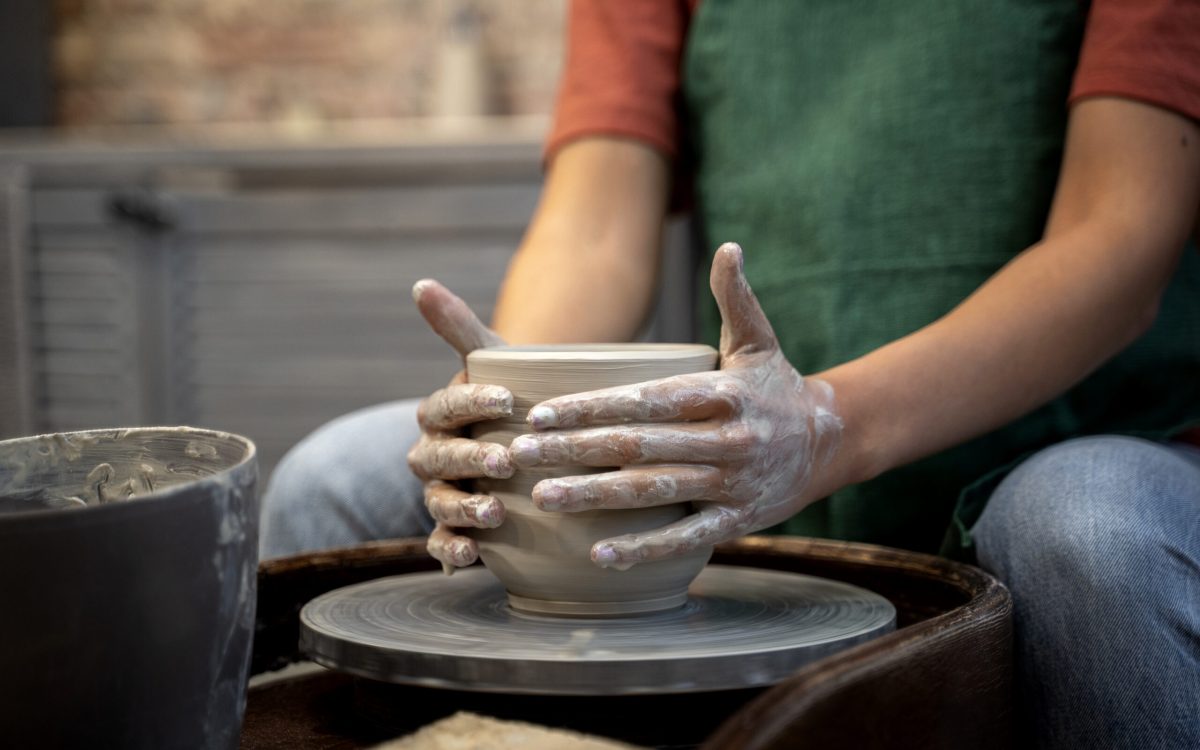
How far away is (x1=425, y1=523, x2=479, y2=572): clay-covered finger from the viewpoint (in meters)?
0.67

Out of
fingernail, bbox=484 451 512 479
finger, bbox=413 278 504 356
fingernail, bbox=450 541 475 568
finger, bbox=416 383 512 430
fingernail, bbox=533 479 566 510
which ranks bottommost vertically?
fingernail, bbox=450 541 475 568

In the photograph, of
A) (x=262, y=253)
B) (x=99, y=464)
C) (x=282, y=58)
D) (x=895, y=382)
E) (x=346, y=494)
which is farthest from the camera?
(x=282, y=58)

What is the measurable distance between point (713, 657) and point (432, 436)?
0.27 m

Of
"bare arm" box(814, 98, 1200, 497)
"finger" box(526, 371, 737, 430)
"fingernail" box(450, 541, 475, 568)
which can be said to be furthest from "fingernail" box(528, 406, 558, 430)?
"bare arm" box(814, 98, 1200, 497)

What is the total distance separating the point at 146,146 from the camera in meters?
2.29

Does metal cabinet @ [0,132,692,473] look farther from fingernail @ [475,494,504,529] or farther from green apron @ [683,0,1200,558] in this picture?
fingernail @ [475,494,504,529]

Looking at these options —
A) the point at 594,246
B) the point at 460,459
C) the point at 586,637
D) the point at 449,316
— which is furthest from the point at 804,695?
the point at 594,246

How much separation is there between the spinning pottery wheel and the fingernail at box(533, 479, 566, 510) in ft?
0.23

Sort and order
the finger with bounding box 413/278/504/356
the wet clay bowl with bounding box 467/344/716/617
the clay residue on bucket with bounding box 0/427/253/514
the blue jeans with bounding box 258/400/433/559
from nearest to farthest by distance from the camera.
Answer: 1. the clay residue on bucket with bounding box 0/427/253/514
2. the wet clay bowl with bounding box 467/344/716/617
3. the finger with bounding box 413/278/504/356
4. the blue jeans with bounding box 258/400/433/559

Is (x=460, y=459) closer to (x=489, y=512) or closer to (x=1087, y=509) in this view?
(x=489, y=512)

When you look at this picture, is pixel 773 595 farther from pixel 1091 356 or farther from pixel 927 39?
pixel 927 39

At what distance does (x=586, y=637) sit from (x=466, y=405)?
6.1 inches

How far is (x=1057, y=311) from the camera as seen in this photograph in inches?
32.4

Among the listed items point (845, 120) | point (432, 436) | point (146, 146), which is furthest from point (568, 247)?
point (146, 146)
